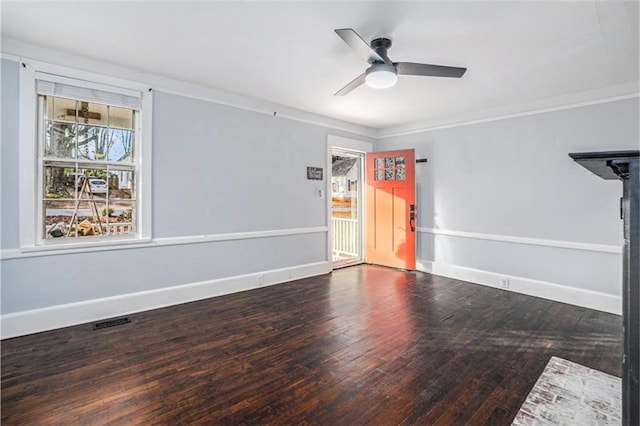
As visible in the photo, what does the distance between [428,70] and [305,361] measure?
2.58 metres

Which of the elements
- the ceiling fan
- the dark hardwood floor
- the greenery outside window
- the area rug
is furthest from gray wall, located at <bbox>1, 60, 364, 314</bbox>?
the area rug

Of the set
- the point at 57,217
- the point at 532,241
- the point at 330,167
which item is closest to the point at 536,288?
the point at 532,241

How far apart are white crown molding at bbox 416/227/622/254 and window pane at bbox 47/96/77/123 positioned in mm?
4910

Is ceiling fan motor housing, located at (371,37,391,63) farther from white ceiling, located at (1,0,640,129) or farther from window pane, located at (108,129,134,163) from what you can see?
window pane, located at (108,129,134,163)

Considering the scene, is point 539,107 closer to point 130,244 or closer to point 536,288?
point 536,288

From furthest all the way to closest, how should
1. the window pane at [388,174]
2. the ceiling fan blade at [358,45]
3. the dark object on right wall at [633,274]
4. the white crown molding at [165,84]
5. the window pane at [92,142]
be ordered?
the window pane at [388,174] → the window pane at [92,142] → the white crown molding at [165,84] → the ceiling fan blade at [358,45] → the dark object on right wall at [633,274]

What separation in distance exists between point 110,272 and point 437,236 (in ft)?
15.0

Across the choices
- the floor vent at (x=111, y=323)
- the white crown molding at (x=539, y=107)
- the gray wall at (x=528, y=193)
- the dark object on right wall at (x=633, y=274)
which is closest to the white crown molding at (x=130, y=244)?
the floor vent at (x=111, y=323)

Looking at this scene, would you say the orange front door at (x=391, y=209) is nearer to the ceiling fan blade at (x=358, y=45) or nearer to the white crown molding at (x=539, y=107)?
the white crown molding at (x=539, y=107)

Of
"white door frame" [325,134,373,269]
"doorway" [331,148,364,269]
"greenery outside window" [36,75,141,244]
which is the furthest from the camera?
"doorway" [331,148,364,269]

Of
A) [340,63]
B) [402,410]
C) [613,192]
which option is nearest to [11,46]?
[340,63]

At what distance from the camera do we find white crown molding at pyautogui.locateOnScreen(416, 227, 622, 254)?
142 inches

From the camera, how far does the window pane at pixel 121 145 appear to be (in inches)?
131

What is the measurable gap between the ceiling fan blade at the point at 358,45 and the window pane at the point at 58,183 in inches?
115
